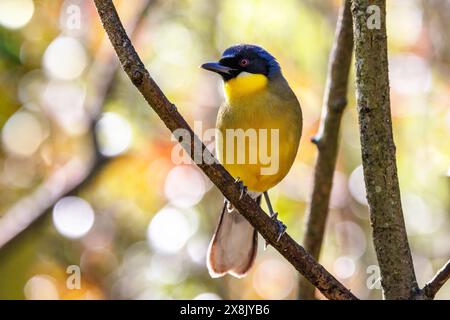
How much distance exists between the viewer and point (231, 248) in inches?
213

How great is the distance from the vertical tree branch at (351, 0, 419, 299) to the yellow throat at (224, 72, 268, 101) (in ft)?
5.98

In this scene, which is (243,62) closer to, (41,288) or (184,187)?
(184,187)

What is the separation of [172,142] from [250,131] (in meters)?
2.35

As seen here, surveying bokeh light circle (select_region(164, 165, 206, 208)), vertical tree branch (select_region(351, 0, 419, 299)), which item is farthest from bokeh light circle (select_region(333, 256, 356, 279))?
vertical tree branch (select_region(351, 0, 419, 299))

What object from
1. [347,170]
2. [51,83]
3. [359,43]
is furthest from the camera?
[347,170]

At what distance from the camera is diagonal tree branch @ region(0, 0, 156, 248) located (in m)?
5.54

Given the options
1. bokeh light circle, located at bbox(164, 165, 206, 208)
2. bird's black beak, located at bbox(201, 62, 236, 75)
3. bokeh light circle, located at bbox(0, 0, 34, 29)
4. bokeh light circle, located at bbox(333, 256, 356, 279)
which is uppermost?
bokeh light circle, located at bbox(0, 0, 34, 29)

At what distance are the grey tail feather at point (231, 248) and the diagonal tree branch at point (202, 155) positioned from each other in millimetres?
1563

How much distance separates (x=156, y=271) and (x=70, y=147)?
1.41m

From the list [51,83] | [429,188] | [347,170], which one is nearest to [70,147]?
[51,83]

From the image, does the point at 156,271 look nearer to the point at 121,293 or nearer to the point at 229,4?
the point at 121,293

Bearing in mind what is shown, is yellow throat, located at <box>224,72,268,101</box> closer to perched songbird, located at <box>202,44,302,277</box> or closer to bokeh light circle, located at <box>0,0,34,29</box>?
perched songbird, located at <box>202,44,302,277</box>

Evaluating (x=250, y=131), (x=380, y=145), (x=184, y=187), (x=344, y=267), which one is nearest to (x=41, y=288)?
(x=184, y=187)

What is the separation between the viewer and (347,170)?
7.56 metres
